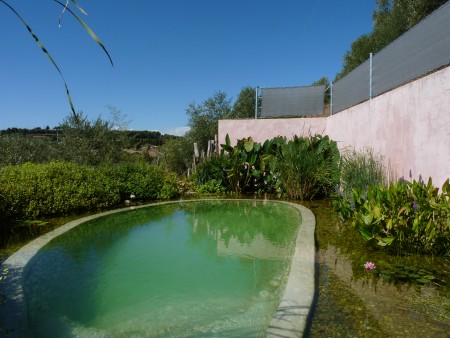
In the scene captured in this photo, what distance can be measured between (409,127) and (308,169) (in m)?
3.08

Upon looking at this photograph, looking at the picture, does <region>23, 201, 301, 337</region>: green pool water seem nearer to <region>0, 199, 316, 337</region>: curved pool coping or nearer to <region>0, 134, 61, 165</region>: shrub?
<region>0, 199, 316, 337</region>: curved pool coping

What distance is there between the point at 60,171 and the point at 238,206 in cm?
391

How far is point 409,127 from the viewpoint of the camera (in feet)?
18.7

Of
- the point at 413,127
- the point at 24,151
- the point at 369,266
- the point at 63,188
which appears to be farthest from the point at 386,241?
the point at 24,151

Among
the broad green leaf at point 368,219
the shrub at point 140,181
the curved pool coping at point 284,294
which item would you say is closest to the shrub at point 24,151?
the shrub at point 140,181

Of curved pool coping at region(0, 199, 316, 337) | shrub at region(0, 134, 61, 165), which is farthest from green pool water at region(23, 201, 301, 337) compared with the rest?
shrub at region(0, 134, 61, 165)

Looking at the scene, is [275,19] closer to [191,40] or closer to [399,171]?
[191,40]

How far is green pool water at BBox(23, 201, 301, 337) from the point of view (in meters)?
2.84

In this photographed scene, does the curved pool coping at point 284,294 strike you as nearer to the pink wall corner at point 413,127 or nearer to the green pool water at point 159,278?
the green pool water at point 159,278

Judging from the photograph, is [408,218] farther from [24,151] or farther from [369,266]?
[24,151]

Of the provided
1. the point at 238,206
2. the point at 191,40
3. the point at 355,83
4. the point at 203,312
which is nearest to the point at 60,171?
the point at 238,206

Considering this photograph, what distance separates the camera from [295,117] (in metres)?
12.0

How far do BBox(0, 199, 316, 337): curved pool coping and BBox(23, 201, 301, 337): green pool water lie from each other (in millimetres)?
131

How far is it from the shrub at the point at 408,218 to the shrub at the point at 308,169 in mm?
4079
